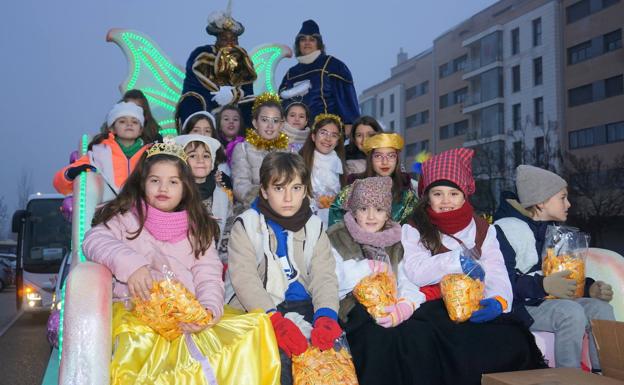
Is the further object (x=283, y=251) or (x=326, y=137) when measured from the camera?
(x=326, y=137)

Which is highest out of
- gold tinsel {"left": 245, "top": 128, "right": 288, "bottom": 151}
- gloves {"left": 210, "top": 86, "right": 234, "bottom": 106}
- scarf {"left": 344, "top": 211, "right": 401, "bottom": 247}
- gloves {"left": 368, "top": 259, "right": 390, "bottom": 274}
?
gloves {"left": 210, "top": 86, "right": 234, "bottom": 106}

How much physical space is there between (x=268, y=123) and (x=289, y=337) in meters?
2.64

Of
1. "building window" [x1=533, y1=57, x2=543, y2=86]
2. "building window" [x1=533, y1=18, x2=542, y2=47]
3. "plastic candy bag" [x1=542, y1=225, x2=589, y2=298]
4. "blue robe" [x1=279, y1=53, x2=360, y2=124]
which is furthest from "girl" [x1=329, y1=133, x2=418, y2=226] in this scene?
"building window" [x1=533, y1=18, x2=542, y2=47]

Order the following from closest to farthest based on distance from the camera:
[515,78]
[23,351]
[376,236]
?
[376,236] < [23,351] < [515,78]

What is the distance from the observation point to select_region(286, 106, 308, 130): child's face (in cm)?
600

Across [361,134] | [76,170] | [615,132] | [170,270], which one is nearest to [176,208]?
[170,270]

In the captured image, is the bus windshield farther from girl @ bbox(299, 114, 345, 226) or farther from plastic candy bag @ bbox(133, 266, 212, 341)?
plastic candy bag @ bbox(133, 266, 212, 341)

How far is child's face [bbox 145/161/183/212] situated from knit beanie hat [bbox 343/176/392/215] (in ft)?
3.79

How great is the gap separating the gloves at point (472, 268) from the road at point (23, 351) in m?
5.74

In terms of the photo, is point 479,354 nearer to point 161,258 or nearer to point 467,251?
point 467,251

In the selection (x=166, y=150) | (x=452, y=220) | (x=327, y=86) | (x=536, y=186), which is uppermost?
(x=327, y=86)

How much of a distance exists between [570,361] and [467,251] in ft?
2.78

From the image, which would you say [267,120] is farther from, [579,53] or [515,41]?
[515,41]

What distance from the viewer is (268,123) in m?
5.25
